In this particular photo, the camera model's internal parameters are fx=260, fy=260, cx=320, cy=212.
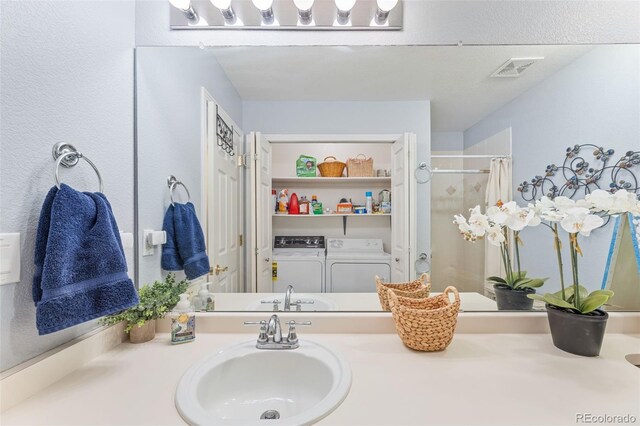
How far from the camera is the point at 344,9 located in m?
1.10

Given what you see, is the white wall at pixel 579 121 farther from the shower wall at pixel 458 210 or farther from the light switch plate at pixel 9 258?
the light switch plate at pixel 9 258

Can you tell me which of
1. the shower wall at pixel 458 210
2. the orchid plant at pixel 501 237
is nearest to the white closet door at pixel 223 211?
the shower wall at pixel 458 210

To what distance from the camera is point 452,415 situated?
0.60 metres

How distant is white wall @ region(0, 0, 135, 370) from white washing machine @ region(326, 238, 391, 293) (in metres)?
0.89

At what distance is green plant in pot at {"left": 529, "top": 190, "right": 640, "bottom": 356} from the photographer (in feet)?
2.81

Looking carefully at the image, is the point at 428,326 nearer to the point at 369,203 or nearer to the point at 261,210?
the point at 369,203

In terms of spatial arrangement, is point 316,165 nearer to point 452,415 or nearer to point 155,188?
point 155,188

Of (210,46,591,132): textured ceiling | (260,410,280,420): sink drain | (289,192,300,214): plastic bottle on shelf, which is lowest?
(260,410,280,420): sink drain

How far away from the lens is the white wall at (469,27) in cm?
112

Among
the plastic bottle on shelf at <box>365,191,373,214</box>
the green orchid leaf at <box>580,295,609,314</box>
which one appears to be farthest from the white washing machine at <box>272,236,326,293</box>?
the green orchid leaf at <box>580,295,609,314</box>

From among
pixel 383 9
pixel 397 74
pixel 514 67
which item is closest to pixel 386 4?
pixel 383 9

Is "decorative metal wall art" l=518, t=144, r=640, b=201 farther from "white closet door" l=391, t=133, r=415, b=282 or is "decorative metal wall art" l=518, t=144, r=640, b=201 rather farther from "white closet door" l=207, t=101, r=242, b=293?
"white closet door" l=207, t=101, r=242, b=293

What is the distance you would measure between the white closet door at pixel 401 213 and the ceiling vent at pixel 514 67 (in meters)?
0.49

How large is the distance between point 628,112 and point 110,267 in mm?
2025
